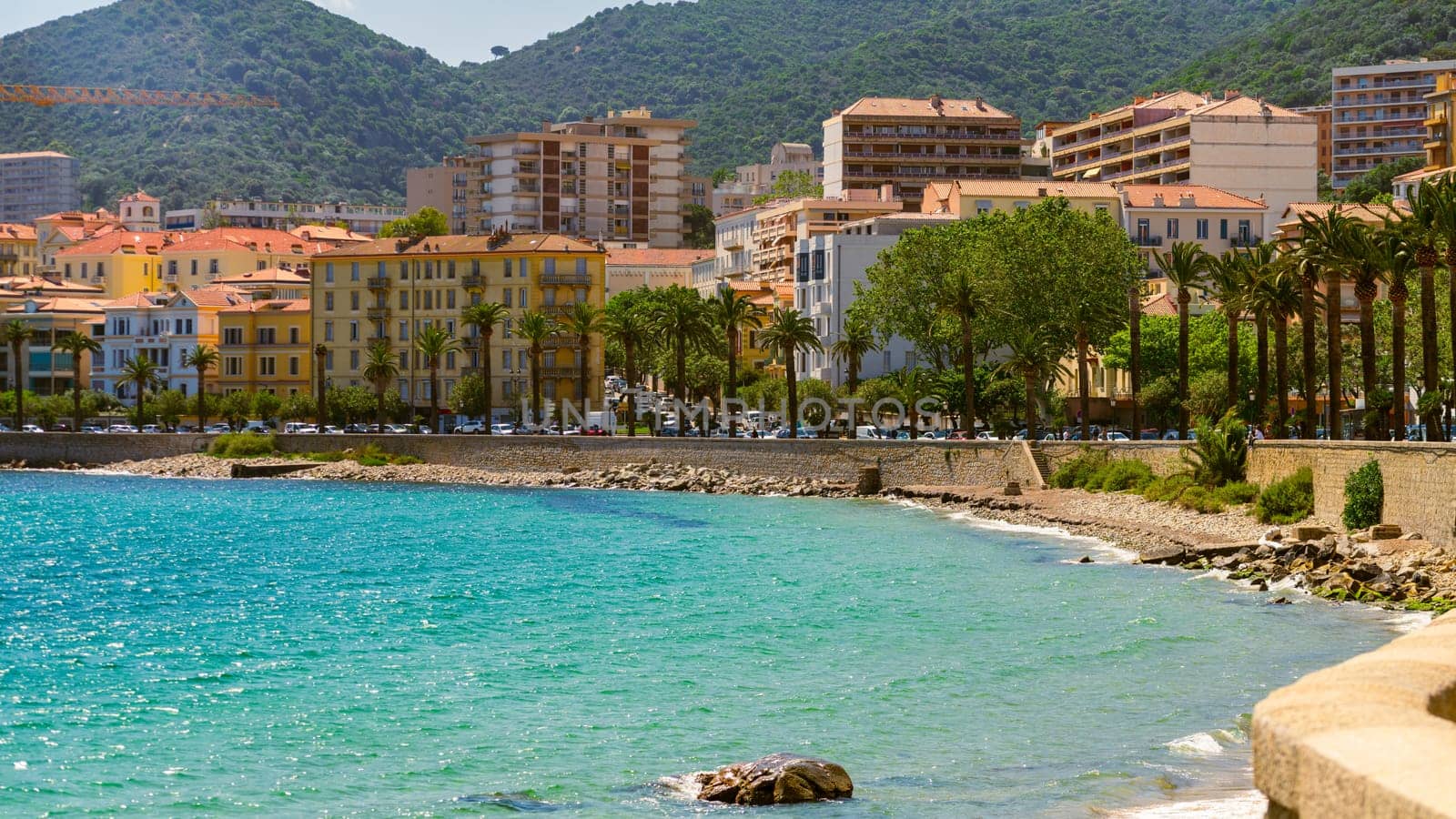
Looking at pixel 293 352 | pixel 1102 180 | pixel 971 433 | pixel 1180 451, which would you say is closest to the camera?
pixel 1180 451

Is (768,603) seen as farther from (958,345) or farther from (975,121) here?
(975,121)

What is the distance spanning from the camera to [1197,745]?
2402cm

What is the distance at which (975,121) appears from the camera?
173375 millimetres

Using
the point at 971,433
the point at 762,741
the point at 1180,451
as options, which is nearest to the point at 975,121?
the point at 971,433

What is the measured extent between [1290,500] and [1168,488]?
10.9 meters

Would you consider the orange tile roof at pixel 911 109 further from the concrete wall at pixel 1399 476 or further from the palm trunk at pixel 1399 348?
the concrete wall at pixel 1399 476

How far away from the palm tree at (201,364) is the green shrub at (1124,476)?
6297 centimetres

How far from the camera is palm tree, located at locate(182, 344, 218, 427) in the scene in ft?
377

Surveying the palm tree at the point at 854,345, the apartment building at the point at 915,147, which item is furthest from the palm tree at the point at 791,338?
the apartment building at the point at 915,147

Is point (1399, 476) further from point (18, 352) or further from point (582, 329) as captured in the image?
point (18, 352)

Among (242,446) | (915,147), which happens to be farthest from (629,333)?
(915,147)

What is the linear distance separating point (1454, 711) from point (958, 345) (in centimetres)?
9583

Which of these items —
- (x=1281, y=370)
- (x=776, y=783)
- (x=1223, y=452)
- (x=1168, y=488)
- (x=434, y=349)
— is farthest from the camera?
(x=434, y=349)

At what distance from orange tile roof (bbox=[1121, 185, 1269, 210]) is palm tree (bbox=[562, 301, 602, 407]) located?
140 feet
